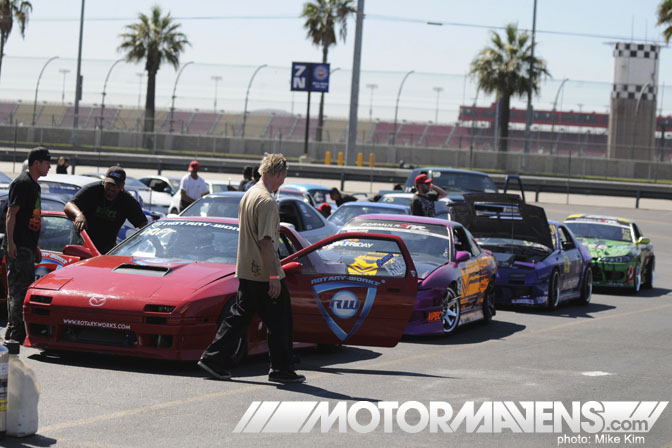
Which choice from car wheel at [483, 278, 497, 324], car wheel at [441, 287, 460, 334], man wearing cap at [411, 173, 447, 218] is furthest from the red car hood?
man wearing cap at [411, 173, 447, 218]

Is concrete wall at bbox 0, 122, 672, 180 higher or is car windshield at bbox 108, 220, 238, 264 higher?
concrete wall at bbox 0, 122, 672, 180

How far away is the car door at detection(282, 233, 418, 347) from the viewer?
28.9 feet

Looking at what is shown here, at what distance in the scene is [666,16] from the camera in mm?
48812

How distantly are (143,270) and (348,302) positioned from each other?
1.72 metres

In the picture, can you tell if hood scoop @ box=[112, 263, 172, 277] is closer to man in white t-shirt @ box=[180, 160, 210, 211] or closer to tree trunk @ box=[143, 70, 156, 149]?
man in white t-shirt @ box=[180, 160, 210, 211]

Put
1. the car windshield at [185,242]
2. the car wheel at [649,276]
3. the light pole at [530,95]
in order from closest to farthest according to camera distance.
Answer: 1. the car windshield at [185,242]
2. the car wheel at [649,276]
3. the light pole at [530,95]

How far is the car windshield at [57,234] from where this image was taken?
11.3 metres

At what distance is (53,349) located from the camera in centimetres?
854

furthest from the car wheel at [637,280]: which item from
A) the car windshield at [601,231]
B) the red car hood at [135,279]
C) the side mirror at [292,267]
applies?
the red car hood at [135,279]

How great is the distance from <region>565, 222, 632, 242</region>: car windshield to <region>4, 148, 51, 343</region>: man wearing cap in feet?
42.6

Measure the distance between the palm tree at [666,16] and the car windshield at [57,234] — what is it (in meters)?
42.4

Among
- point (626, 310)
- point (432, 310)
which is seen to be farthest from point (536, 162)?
point (432, 310)

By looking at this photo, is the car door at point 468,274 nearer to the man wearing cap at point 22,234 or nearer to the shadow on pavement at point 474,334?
the shadow on pavement at point 474,334

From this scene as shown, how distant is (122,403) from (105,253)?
146 inches
